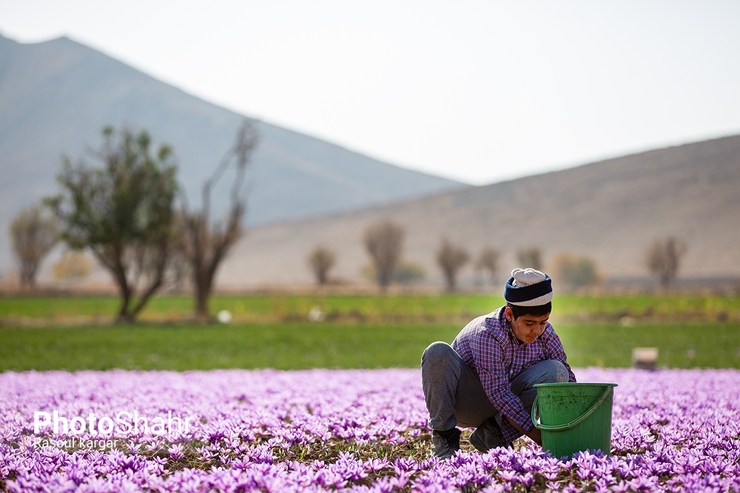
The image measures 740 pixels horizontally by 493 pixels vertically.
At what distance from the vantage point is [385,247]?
79938mm

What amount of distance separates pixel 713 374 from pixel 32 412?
10688mm

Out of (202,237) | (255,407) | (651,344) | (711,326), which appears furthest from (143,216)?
(255,407)

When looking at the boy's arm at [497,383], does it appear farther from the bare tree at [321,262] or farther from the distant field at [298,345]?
the bare tree at [321,262]

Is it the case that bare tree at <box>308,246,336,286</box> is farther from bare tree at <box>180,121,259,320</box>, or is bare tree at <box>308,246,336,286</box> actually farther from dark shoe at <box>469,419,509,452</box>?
dark shoe at <box>469,419,509,452</box>

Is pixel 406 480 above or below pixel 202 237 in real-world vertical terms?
below

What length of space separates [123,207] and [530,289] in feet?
88.6

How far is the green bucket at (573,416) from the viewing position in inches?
198

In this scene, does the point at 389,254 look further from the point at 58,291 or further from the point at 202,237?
the point at 202,237

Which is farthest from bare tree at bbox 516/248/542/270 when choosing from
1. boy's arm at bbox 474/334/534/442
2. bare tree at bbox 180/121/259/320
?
boy's arm at bbox 474/334/534/442

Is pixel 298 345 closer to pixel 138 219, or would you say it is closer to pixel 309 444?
pixel 138 219

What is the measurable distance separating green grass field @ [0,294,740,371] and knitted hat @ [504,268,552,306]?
34.4ft

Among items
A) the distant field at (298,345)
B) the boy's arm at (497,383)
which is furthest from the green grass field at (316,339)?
the boy's arm at (497,383)

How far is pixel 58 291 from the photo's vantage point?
53.3 metres

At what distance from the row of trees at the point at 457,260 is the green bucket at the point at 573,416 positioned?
2603 inches
